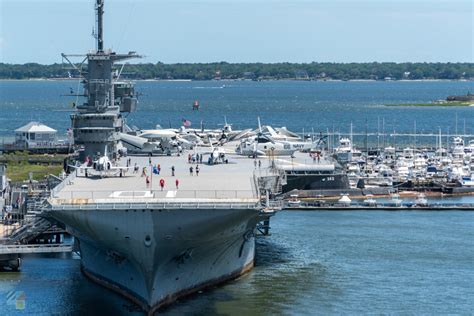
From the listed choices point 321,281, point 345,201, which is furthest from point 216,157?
point 345,201

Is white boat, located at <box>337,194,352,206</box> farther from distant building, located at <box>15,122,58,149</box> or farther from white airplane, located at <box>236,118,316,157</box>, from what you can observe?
distant building, located at <box>15,122,58,149</box>

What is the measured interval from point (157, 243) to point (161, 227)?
21.1 inches

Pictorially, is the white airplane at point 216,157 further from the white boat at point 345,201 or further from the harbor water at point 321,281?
the white boat at point 345,201

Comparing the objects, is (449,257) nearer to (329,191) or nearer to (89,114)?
(89,114)

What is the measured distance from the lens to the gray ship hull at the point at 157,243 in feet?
125

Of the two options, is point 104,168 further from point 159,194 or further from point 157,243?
point 157,243

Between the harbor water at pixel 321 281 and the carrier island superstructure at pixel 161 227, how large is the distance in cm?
75

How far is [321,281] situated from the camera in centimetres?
4488

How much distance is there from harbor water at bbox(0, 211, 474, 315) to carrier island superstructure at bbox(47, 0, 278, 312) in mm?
751

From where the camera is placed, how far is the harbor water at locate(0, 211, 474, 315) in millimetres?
40500

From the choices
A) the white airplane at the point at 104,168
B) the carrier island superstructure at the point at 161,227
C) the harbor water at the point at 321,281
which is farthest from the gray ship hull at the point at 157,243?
the white airplane at the point at 104,168

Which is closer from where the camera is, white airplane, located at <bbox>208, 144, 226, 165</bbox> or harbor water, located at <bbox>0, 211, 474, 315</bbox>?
harbor water, located at <bbox>0, 211, 474, 315</bbox>

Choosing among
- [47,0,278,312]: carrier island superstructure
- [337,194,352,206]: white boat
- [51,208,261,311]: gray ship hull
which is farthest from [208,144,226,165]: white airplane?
[337,194,352,206]: white boat

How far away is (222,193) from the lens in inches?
1633
